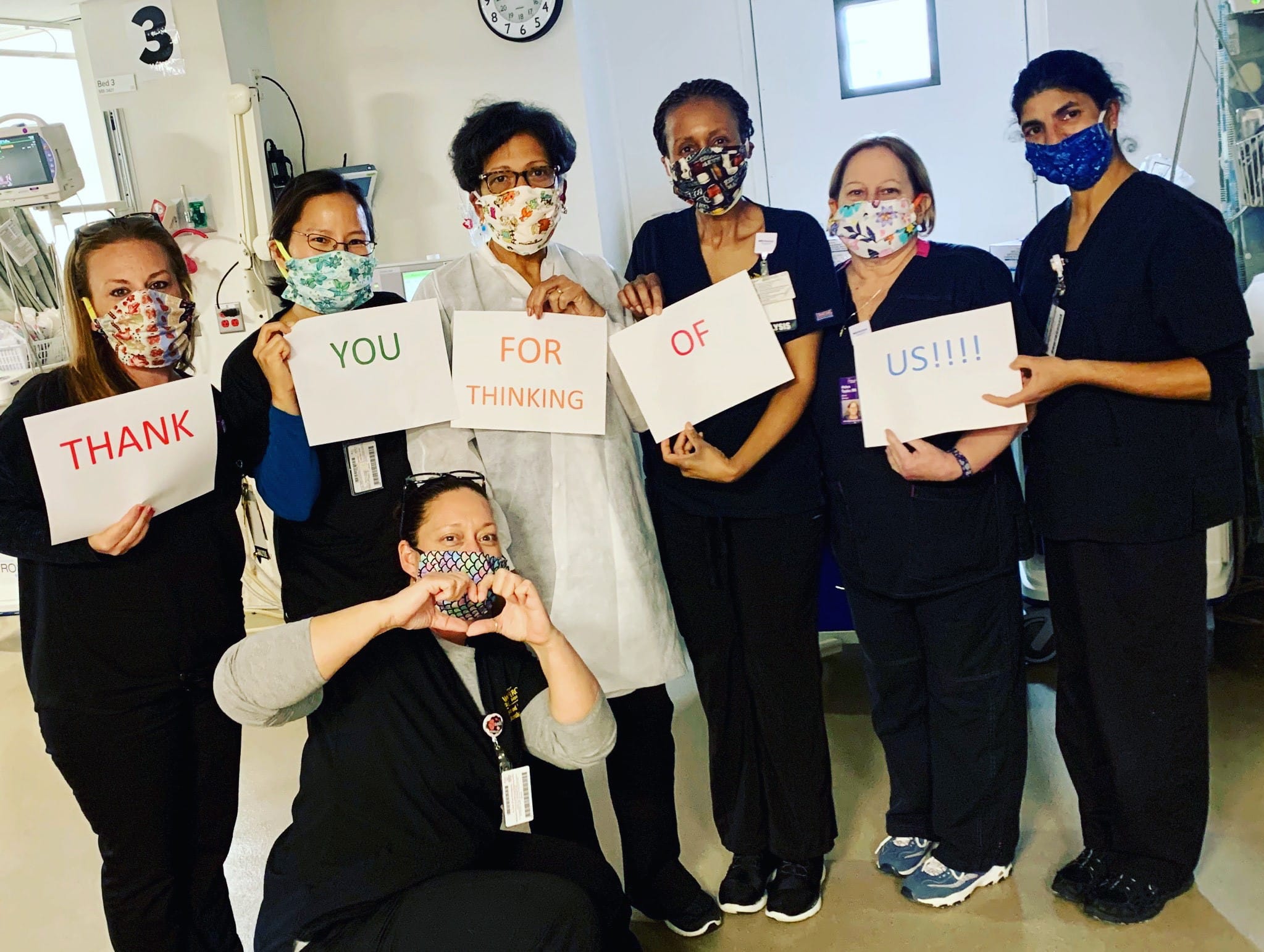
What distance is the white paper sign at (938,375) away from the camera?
1756 millimetres

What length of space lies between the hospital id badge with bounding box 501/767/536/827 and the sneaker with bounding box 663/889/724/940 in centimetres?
68

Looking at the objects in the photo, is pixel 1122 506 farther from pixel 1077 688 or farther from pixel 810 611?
pixel 810 611

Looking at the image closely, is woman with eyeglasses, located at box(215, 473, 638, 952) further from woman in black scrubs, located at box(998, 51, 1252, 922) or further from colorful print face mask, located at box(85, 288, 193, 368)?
woman in black scrubs, located at box(998, 51, 1252, 922)

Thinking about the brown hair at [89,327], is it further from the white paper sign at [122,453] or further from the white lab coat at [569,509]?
the white lab coat at [569,509]

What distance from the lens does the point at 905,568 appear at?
1897 millimetres

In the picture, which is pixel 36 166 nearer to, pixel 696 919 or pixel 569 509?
pixel 569 509

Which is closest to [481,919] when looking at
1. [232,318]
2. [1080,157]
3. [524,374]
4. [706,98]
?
[524,374]

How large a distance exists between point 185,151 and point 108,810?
3208mm

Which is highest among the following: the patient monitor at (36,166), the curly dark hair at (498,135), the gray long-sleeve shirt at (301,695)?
the patient monitor at (36,166)

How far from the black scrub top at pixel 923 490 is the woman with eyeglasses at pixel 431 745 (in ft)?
2.25

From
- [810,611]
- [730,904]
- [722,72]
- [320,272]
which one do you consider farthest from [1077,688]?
[722,72]

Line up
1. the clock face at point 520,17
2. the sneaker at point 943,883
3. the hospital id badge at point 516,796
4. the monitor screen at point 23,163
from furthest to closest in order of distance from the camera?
1. the clock face at point 520,17
2. the monitor screen at point 23,163
3. the sneaker at point 943,883
4. the hospital id badge at point 516,796

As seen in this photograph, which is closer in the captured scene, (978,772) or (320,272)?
(320,272)

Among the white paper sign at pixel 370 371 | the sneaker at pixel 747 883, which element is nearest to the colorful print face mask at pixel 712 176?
the white paper sign at pixel 370 371
